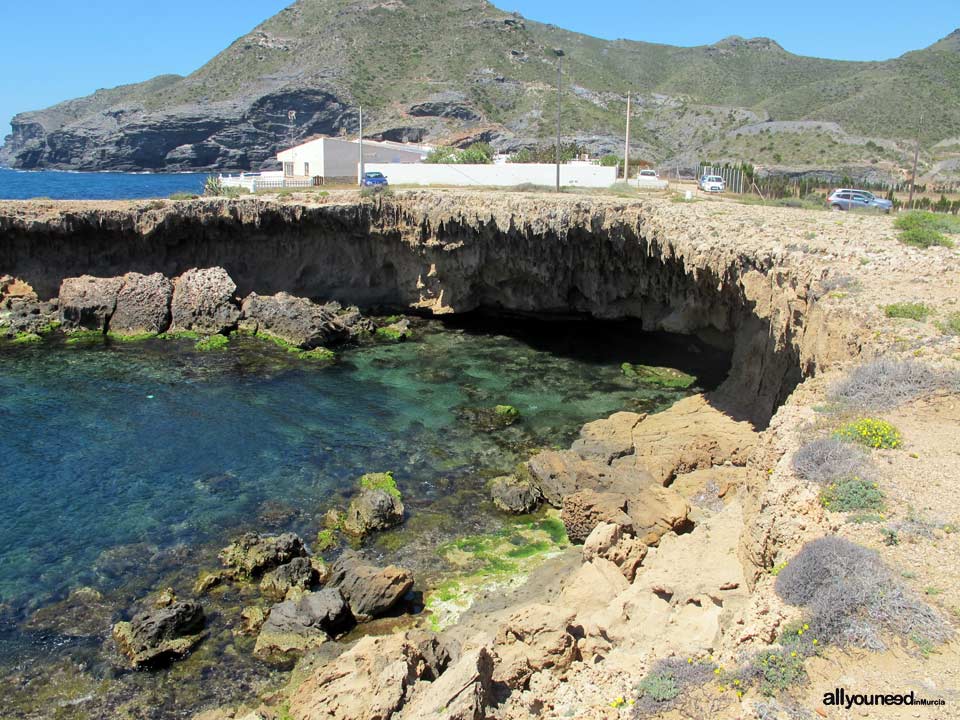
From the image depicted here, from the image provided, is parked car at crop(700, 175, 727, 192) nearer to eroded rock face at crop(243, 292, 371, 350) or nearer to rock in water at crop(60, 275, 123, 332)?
eroded rock face at crop(243, 292, 371, 350)

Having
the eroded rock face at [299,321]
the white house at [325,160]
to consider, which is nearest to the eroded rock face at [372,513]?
the eroded rock face at [299,321]

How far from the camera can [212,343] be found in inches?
1471

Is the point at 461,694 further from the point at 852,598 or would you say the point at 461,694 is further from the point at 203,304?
the point at 203,304

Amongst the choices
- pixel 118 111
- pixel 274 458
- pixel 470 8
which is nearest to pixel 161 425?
pixel 274 458

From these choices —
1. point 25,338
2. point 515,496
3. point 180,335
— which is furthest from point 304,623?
point 25,338

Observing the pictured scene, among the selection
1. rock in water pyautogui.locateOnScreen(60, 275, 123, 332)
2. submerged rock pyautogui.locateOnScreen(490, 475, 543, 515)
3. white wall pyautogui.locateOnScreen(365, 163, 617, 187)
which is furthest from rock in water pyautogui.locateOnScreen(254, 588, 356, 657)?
white wall pyautogui.locateOnScreen(365, 163, 617, 187)

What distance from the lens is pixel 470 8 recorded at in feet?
454

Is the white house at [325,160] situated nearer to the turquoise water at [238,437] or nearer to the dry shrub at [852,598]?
the turquoise water at [238,437]

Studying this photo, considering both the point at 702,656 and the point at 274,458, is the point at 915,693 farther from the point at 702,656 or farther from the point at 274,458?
the point at 274,458

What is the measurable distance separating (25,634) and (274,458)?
953 centimetres

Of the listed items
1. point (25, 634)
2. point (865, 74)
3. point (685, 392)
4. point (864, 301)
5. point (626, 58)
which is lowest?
Answer: point (25, 634)

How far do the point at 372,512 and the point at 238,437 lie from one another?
8461 mm

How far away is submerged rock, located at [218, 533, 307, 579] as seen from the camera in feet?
57.6

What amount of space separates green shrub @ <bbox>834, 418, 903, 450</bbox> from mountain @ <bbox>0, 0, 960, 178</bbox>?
238 ft
